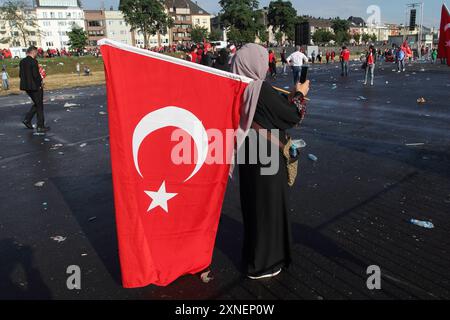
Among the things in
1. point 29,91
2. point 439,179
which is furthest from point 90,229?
point 29,91

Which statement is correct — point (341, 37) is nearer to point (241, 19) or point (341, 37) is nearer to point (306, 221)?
point (241, 19)

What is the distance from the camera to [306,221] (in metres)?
4.69

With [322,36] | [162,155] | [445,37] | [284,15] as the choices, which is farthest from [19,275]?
[322,36]

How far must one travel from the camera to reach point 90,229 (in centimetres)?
470

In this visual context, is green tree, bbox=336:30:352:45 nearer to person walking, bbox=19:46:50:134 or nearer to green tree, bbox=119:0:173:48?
green tree, bbox=119:0:173:48

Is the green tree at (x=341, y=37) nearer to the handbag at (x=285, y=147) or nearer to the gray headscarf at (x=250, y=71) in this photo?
the handbag at (x=285, y=147)

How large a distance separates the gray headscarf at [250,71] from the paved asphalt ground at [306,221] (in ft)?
4.85

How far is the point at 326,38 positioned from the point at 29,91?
10828 centimetres

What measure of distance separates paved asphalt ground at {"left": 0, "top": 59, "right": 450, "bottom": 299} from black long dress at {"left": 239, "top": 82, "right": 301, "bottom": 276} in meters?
0.19

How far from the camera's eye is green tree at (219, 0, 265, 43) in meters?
95.4

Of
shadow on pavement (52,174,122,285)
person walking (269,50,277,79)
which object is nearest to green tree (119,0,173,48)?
person walking (269,50,277,79)

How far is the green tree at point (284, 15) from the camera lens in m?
106

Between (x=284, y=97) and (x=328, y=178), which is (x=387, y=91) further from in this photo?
(x=284, y=97)

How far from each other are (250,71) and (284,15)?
111656mm
